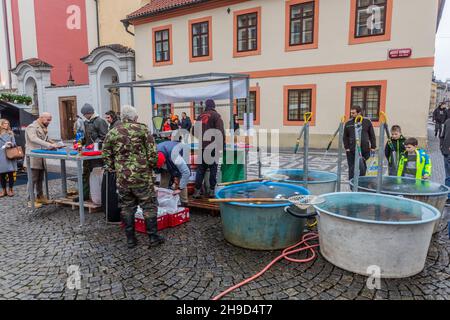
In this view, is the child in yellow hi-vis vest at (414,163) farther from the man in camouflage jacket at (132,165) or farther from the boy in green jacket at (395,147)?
the man in camouflage jacket at (132,165)

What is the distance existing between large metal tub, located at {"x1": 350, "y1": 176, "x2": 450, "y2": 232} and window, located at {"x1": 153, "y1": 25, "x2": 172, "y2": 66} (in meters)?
15.3

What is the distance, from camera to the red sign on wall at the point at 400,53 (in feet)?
40.9

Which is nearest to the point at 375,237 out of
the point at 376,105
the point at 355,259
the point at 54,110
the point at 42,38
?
the point at 355,259

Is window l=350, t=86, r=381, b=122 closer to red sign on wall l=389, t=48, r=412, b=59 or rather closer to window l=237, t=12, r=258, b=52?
red sign on wall l=389, t=48, r=412, b=59

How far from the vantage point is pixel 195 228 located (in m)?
4.92

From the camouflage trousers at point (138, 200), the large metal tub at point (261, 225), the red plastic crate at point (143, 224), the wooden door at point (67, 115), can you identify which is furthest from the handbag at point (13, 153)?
the wooden door at point (67, 115)

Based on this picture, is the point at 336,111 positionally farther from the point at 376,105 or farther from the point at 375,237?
the point at 375,237

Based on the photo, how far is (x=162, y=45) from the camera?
1861 cm

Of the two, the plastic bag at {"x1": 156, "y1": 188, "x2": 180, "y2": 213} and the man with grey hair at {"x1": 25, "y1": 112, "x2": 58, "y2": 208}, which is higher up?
the man with grey hair at {"x1": 25, "y1": 112, "x2": 58, "y2": 208}

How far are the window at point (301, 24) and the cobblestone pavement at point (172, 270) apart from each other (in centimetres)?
1169

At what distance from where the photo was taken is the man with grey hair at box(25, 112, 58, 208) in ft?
19.0

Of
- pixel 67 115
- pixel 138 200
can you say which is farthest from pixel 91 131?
pixel 67 115

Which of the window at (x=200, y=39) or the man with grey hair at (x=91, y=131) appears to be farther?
the window at (x=200, y=39)

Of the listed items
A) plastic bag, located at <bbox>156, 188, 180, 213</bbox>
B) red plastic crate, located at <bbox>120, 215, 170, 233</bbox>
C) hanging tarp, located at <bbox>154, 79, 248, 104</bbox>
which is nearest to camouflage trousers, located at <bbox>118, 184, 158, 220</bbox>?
red plastic crate, located at <bbox>120, 215, 170, 233</bbox>
